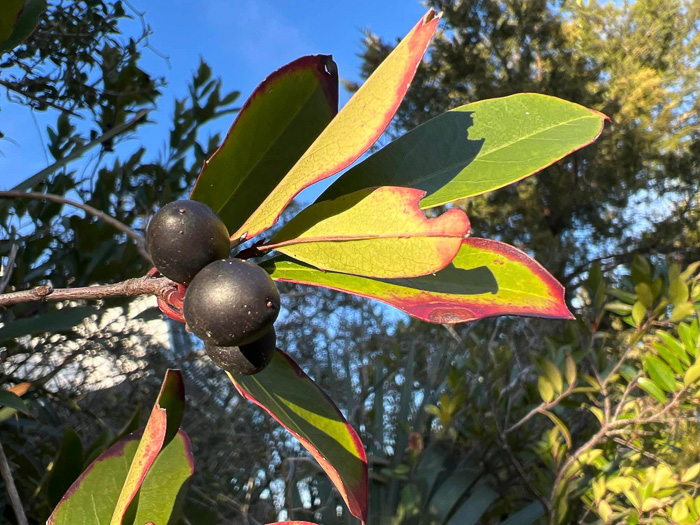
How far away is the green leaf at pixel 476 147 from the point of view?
39cm

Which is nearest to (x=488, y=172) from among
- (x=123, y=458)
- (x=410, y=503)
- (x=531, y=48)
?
(x=123, y=458)

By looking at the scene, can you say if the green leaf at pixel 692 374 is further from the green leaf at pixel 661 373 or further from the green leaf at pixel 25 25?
the green leaf at pixel 25 25

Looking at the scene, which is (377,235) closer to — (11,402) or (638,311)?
(11,402)

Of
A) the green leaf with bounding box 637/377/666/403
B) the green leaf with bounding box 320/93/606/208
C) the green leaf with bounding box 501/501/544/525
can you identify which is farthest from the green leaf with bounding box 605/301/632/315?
the green leaf with bounding box 320/93/606/208

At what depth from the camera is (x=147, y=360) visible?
79.5 inches

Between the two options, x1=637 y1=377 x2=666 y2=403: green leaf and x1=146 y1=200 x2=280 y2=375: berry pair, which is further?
x1=637 y1=377 x2=666 y2=403: green leaf

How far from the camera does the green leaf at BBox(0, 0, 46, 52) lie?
80cm

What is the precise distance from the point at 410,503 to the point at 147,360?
1075 mm

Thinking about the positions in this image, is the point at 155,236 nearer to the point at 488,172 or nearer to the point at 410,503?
the point at 488,172

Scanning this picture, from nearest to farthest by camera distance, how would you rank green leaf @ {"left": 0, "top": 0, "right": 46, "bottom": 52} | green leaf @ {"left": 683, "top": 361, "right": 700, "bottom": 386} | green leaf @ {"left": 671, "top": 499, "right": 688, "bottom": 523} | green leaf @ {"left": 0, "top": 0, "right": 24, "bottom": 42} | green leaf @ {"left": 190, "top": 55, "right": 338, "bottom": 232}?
green leaf @ {"left": 190, "top": 55, "right": 338, "bottom": 232} < green leaf @ {"left": 0, "top": 0, "right": 24, "bottom": 42} < green leaf @ {"left": 0, "top": 0, "right": 46, "bottom": 52} < green leaf @ {"left": 671, "top": 499, "right": 688, "bottom": 523} < green leaf @ {"left": 683, "top": 361, "right": 700, "bottom": 386}

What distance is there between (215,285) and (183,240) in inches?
1.5

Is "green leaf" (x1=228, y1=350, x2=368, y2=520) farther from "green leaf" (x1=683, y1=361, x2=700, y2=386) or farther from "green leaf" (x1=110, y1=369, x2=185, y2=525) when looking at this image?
"green leaf" (x1=683, y1=361, x2=700, y2=386)

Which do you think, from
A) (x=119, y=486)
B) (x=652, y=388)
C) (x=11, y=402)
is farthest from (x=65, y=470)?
(x=652, y=388)

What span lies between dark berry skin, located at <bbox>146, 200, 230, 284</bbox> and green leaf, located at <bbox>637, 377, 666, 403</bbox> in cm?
122
